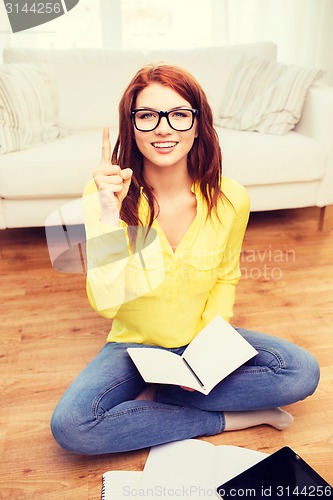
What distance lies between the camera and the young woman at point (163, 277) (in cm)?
113

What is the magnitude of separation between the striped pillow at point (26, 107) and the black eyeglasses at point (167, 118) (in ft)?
3.78

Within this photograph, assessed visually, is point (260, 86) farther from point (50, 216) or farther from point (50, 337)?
point (50, 337)

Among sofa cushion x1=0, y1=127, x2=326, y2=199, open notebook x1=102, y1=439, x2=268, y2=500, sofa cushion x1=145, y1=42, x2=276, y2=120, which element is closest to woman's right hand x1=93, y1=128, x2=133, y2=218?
open notebook x1=102, y1=439, x2=268, y2=500

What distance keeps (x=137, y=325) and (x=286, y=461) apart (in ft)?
1.45

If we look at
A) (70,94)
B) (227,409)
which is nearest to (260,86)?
(70,94)

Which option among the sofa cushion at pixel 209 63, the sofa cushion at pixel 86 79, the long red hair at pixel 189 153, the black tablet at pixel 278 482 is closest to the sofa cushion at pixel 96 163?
the sofa cushion at pixel 86 79

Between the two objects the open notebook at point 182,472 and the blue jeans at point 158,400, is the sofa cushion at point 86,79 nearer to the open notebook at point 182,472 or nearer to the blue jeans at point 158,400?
the blue jeans at point 158,400

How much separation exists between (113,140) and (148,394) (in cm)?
130

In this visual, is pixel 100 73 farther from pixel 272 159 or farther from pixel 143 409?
pixel 143 409

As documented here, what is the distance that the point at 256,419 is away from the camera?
1.26 metres

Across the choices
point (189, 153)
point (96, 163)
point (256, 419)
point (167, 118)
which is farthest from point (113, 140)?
point (256, 419)

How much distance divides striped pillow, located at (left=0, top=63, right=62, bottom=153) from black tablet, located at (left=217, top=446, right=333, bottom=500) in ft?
5.25

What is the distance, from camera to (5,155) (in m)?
2.13

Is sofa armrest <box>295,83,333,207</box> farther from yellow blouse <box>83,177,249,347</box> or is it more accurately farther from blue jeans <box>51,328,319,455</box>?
blue jeans <box>51,328,319,455</box>
